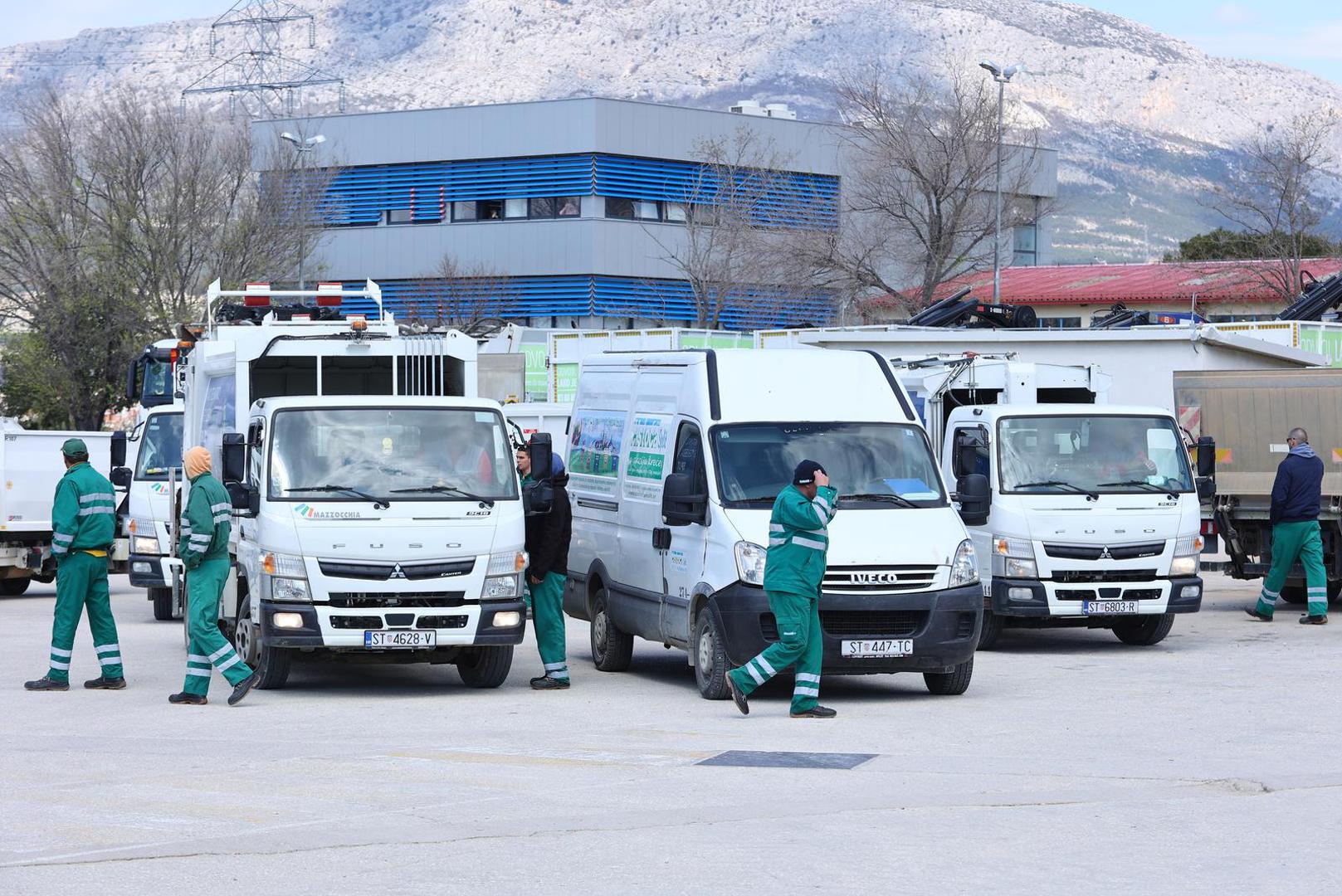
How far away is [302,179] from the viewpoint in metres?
57.1

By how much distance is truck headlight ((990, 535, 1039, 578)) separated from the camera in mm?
17609

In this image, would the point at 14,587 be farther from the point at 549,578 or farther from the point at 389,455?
the point at 549,578

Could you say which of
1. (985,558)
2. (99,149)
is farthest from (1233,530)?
(99,149)

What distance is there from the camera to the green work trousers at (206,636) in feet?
46.3

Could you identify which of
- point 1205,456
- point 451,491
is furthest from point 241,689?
point 1205,456

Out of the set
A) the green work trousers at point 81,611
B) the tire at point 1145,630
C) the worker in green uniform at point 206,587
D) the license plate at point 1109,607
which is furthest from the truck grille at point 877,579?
the green work trousers at point 81,611

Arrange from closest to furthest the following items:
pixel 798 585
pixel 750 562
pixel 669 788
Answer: pixel 669 788 → pixel 798 585 → pixel 750 562

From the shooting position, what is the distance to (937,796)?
9969 millimetres

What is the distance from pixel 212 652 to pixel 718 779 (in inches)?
198

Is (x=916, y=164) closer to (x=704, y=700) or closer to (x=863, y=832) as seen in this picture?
(x=704, y=700)

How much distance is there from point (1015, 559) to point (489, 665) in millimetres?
5084

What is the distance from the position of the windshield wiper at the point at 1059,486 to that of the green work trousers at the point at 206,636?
24.0 ft

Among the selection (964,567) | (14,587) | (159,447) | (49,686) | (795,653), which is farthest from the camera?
(14,587)

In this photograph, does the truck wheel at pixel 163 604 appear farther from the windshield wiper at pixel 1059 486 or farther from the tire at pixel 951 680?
the tire at pixel 951 680
